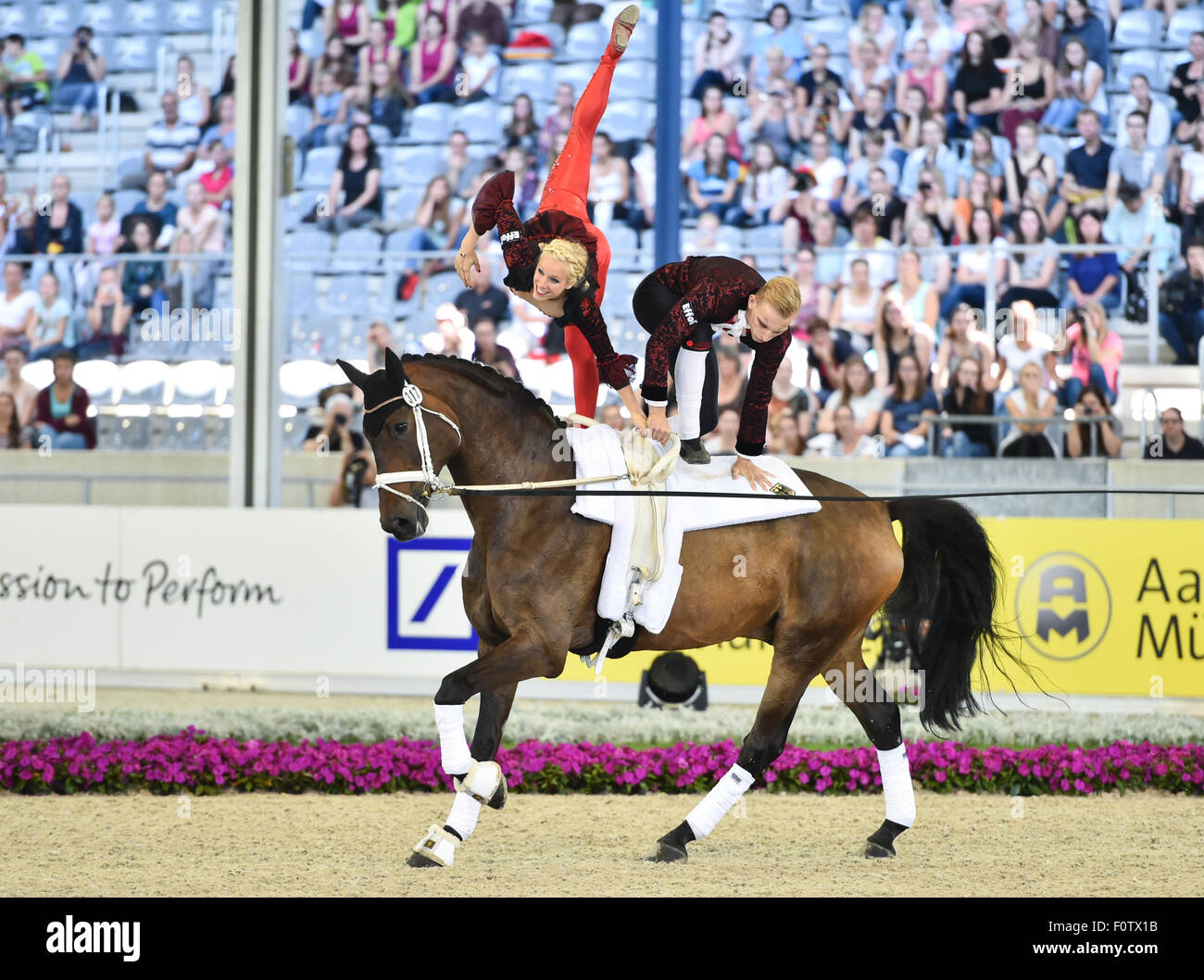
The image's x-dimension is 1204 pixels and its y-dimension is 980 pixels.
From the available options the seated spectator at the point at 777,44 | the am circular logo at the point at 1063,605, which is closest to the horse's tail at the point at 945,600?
the am circular logo at the point at 1063,605

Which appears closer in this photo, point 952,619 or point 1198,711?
point 952,619

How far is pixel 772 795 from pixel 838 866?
177 cm

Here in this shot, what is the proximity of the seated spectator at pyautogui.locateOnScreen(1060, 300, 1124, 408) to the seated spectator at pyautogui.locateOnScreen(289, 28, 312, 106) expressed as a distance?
866 cm

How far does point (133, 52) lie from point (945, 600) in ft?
44.3

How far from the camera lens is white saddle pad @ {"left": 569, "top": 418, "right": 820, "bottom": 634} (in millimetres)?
5180

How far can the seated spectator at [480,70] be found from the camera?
617 inches

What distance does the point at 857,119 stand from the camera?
13875mm

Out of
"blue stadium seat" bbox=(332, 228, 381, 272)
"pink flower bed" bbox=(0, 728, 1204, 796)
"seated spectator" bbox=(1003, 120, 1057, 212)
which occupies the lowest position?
"pink flower bed" bbox=(0, 728, 1204, 796)

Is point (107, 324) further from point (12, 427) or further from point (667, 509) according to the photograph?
point (667, 509)

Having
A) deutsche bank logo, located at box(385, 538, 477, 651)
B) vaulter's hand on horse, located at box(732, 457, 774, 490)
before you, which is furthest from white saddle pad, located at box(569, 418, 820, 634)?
deutsche bank logo, located at box(385, 538, 477, 651)

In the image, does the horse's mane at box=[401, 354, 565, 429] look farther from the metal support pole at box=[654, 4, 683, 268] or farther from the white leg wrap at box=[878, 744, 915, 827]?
the metal support pole at box=[654, 4, 683, 268]

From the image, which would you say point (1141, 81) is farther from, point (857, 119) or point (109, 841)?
point (109, 841)
